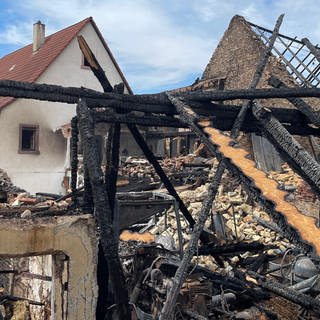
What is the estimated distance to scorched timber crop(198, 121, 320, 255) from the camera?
3.07 metres

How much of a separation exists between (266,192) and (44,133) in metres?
20.0

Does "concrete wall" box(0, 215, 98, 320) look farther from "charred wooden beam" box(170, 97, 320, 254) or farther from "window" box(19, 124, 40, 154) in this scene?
"window" box(19, 124, 40, 154)

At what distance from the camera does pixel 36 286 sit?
5.67 meters

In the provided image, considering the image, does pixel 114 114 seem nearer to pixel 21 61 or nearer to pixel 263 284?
pixel 263 284

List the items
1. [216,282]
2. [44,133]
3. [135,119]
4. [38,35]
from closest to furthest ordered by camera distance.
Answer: [135,119] → [216,282] → [44,133] → [38,35]

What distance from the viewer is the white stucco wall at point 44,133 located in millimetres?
21469

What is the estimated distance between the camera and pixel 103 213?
13.9 ft

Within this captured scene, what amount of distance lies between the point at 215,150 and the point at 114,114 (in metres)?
1.68

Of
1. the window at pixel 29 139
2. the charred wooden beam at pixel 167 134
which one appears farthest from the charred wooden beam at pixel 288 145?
the charred wooden beam at pixel 167 134

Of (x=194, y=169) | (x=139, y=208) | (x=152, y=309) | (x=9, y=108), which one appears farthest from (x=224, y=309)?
(x=9, y=108)

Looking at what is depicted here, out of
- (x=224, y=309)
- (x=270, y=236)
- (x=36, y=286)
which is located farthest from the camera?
(x=270, y=236)

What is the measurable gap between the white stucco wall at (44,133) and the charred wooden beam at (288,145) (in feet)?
58.2

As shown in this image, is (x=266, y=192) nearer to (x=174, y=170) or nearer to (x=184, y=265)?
(x=184, y=265)

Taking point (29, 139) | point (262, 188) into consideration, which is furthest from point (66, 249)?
point (29, 139)
